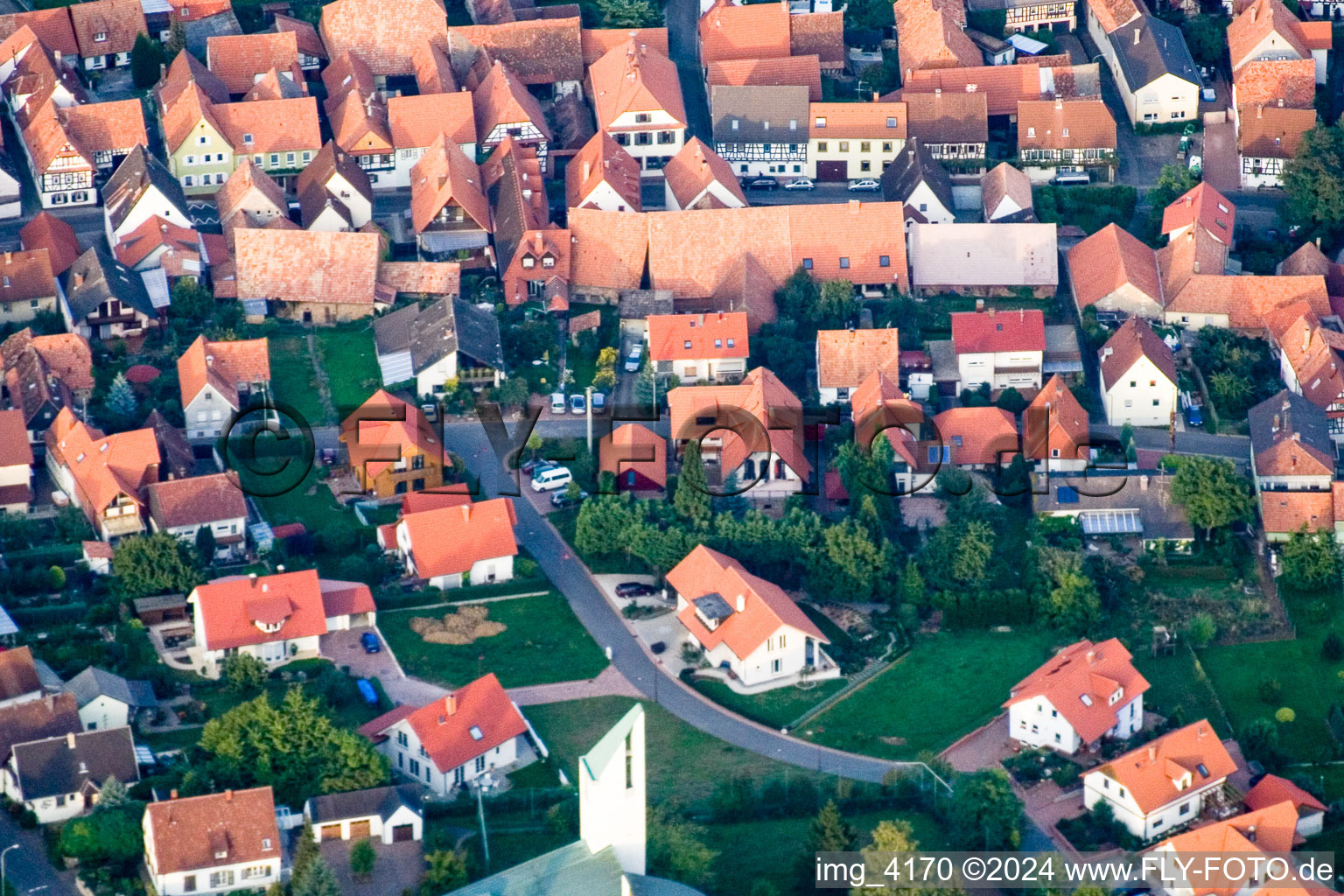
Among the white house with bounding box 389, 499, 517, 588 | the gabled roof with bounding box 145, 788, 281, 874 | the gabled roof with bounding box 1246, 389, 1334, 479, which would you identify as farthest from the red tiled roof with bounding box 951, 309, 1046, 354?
the gabled roof with bounding box 145, 788, 281, 874

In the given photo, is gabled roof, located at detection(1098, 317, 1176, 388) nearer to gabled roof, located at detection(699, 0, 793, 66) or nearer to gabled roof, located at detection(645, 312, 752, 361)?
gabled roof, located at detection(645, 312, 752, 361)

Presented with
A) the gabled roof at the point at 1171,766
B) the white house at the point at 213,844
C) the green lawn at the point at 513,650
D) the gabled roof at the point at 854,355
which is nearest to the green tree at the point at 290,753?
the white house at the point at 213,844

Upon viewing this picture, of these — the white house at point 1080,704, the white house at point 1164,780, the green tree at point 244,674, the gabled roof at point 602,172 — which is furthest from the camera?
the gabled roof at point 602,172

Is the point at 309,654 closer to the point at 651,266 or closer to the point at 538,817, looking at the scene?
the point at 538,817

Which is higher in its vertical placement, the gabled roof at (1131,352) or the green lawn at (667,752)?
the gabled roof at (1131,352)

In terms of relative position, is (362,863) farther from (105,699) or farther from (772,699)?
(772,699)

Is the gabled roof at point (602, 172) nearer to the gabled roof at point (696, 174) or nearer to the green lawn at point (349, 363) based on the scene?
the gabled roof at point (696, 174)

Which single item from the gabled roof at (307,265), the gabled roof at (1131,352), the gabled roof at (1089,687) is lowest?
the gabled roof at (1089,687)

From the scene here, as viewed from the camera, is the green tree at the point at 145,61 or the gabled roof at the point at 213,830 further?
the green tree at the point at 145,61
